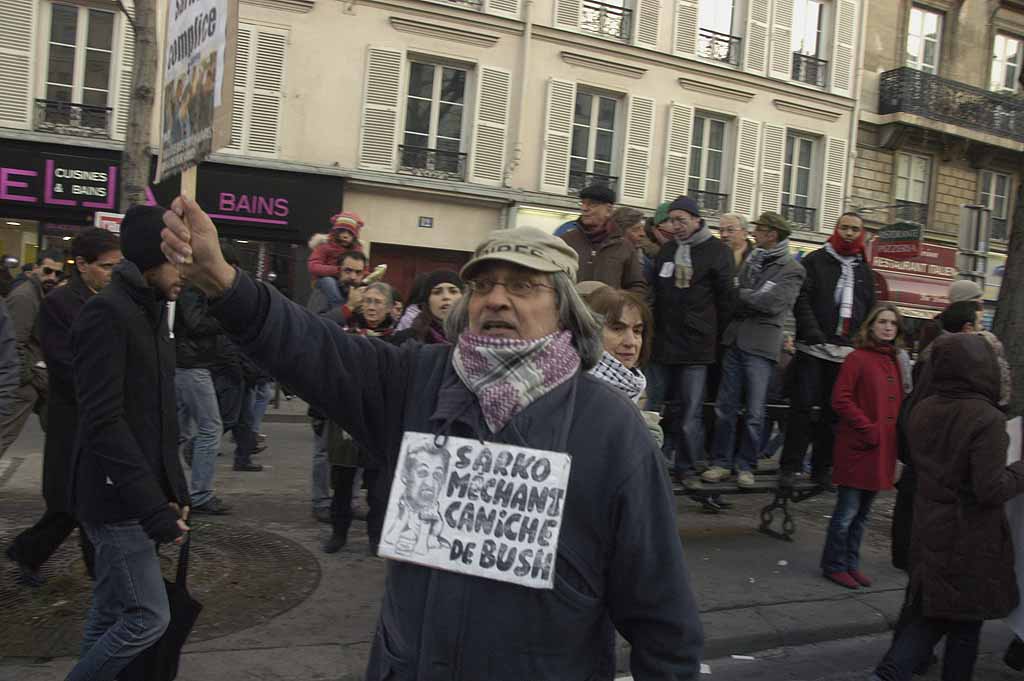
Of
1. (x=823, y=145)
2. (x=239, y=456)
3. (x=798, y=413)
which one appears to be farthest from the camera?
(x=823, y=145)

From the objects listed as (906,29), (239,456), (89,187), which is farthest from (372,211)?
(906,29)

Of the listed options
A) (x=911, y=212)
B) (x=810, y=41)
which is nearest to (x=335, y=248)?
(x=810, y=41)

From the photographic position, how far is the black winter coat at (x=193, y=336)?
20.1 feet

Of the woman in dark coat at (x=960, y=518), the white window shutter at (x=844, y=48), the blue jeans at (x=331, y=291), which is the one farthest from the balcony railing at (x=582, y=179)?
the woman in dark coat at (x=960, y=518)

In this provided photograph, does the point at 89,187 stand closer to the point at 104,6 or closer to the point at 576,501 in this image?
the point at 104,6

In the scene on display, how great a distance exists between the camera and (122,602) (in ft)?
9.82

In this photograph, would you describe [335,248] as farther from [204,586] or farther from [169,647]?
[169,647]

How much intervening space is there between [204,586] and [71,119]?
13.0m

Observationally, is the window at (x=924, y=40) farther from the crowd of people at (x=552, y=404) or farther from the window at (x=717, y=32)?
the crowd of people at (x=552, y=404)

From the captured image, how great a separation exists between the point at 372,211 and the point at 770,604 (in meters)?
12.9

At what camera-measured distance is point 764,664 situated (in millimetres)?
4672

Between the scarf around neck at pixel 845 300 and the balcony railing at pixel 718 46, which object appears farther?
the balcony railing at pixel 718 46

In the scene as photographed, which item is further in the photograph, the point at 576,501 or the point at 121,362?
the point at 121,362

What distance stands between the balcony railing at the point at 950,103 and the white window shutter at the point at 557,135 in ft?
30.7
